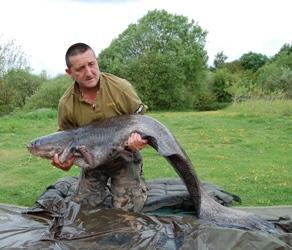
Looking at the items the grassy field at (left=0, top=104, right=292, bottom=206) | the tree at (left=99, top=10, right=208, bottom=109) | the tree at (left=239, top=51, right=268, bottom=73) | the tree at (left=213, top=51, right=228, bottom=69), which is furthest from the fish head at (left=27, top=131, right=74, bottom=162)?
the tree at (left=213, top=51, right=228, bottom=69)

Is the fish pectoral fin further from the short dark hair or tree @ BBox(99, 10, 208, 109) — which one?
tree @ BBox(99, 10, 208, 109)

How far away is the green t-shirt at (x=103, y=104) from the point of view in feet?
12.6

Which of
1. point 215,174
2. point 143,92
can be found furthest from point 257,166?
point 143,92

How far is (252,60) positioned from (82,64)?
59047 millimetres

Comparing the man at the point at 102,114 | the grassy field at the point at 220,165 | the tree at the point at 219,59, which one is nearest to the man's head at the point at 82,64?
the man at the point at 102,114

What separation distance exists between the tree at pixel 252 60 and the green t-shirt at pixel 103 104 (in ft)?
187

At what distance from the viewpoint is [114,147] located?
138 inches

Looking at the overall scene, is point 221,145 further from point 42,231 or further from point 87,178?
point 42,231

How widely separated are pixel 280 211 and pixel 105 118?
220 cm

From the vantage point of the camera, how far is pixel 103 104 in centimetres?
383

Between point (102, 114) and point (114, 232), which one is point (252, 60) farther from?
point (114, 232)

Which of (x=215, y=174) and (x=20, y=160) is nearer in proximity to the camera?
(x=215, y=174)

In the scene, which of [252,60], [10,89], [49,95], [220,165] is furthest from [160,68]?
[252,60]

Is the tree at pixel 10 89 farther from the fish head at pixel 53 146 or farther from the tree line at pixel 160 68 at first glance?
the fish head at pixel 53 146
